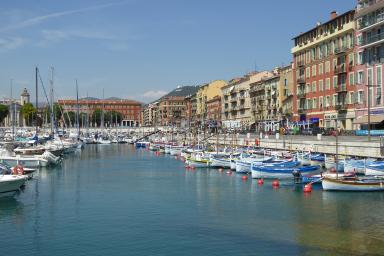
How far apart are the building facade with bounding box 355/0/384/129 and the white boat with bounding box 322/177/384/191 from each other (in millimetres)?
32879

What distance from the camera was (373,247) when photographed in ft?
91.6

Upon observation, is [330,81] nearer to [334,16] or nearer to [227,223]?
[334,16]

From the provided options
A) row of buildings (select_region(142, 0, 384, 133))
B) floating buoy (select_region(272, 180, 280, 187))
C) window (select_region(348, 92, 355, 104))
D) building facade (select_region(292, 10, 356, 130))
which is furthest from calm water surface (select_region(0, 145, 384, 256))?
building facade (select_region(292, 10, 356, 130))

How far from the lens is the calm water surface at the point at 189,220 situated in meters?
28.8

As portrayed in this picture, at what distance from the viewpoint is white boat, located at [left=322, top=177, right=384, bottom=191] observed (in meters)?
45.6

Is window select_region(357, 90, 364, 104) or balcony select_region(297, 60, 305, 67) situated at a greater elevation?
Answer: balcony select_region(297, 60, 305, 67)

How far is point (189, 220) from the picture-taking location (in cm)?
3609

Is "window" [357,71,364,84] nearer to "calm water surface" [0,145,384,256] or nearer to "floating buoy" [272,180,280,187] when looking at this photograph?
"calm water surface" [0,145,384,256]

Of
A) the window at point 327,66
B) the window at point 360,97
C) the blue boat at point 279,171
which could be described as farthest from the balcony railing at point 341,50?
the blue boat at point 279,171

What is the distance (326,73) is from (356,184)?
5405 cm

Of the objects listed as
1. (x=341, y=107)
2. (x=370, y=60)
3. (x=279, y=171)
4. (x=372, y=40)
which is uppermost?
(x=372, y=40)

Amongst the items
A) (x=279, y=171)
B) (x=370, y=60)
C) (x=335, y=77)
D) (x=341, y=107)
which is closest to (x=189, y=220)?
(x=279, y=171)

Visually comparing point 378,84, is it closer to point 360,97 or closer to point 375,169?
point 360,97

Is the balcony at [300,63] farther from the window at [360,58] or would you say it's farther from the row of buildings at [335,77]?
the window at [360,58]
